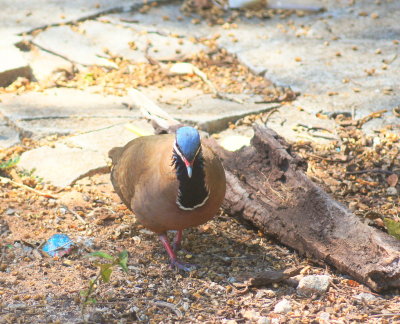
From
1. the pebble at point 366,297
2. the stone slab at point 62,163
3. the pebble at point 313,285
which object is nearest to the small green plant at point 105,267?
the pebble at point 313,285

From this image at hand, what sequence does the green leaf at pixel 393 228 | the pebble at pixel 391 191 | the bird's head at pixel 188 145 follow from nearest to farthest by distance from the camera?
the bird's head at pixel 188 145 → the green leaf at pixel 393 228 → the pebble at pixel 391 191

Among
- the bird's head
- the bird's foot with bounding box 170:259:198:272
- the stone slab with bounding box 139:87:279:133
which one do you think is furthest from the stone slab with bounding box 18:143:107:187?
the bird's head

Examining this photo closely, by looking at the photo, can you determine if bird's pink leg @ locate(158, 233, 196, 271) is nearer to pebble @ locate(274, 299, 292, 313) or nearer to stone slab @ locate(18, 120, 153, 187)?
pebble @ locate(274, 299, 292, 313)

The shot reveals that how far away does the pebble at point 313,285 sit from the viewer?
11.1ft

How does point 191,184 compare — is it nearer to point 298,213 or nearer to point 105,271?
point 105,271

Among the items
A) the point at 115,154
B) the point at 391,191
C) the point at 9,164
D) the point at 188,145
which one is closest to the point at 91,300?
the point at 188,145

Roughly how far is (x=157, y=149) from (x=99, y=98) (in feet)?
7.17

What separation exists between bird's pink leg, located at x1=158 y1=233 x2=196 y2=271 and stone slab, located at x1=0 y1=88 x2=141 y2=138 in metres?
1.73

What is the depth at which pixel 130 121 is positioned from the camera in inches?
211

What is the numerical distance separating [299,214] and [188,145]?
84 cm

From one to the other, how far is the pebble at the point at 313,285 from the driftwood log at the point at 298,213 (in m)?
0.15

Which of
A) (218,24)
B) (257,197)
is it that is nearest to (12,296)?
(257,197)

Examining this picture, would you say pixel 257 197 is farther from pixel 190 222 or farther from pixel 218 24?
pixel 218 24

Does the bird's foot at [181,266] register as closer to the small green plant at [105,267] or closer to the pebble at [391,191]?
the small green plant at [105,267]
